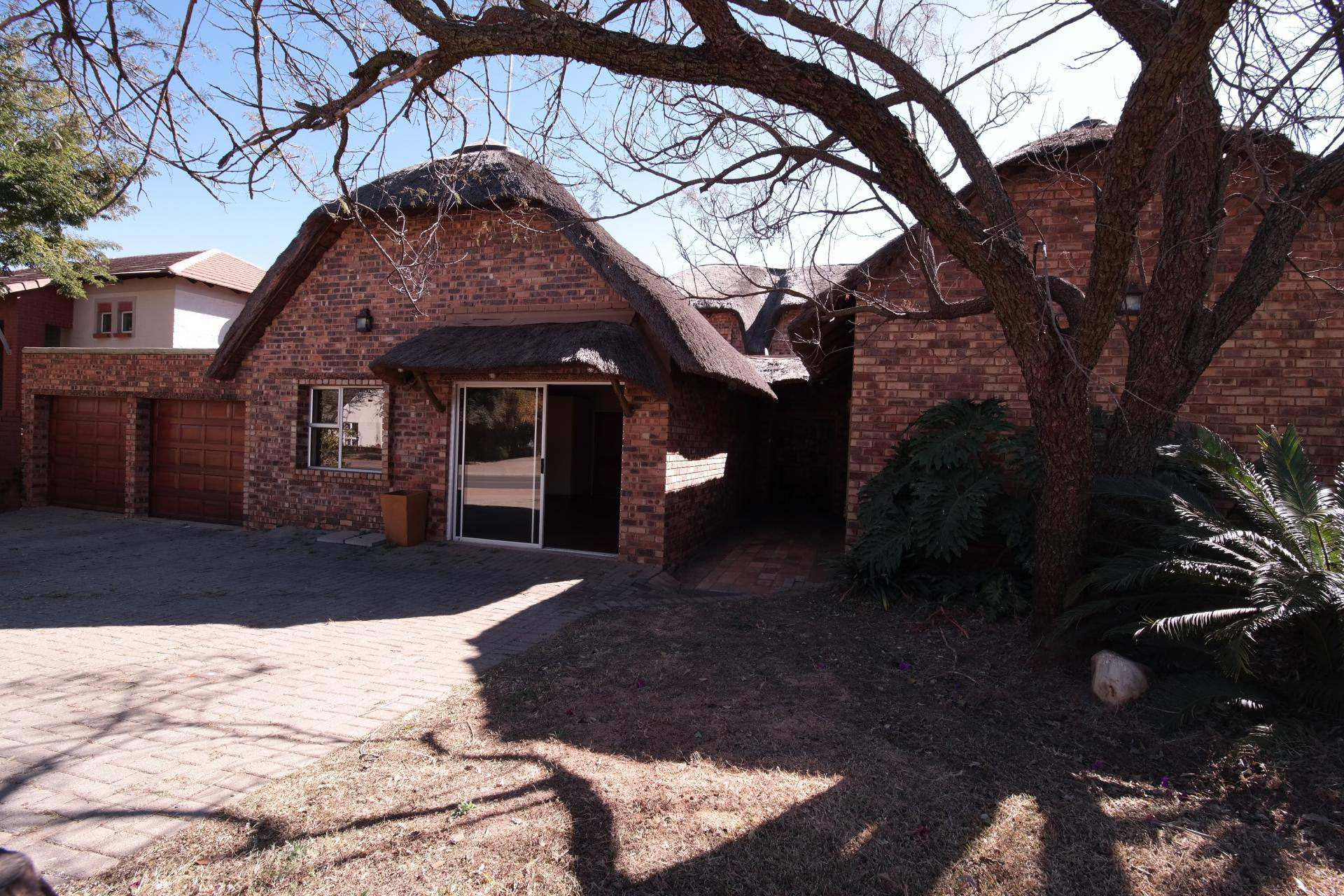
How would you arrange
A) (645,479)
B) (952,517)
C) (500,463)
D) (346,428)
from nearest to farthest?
(952,517)
(645,479)
(500,463)
(346,428)

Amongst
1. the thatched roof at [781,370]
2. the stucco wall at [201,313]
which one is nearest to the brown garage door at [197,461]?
the stucco wall at [201,313]

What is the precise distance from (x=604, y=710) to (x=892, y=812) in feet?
5.95

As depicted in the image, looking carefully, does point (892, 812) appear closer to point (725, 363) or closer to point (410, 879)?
point (410, 879)

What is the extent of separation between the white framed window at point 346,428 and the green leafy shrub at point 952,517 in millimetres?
6627

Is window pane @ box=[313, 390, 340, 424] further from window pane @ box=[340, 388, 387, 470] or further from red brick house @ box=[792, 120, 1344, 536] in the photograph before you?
red brick house @ box=[792, 120, 1344, 536]

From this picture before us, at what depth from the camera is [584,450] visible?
1675cm

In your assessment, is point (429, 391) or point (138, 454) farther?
point (138, 454)

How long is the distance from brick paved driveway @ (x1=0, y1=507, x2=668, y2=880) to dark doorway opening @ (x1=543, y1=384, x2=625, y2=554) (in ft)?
18.8

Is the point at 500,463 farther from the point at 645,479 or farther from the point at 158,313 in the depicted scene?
the point at 158,313

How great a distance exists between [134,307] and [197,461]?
1079 cm

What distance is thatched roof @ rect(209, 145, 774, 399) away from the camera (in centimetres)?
820

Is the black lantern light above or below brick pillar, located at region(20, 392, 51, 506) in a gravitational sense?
above

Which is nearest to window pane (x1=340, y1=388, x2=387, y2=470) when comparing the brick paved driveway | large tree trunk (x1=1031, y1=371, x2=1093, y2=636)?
the brick paved driveway

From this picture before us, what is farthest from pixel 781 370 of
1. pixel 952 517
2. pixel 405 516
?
pixel 952 517
